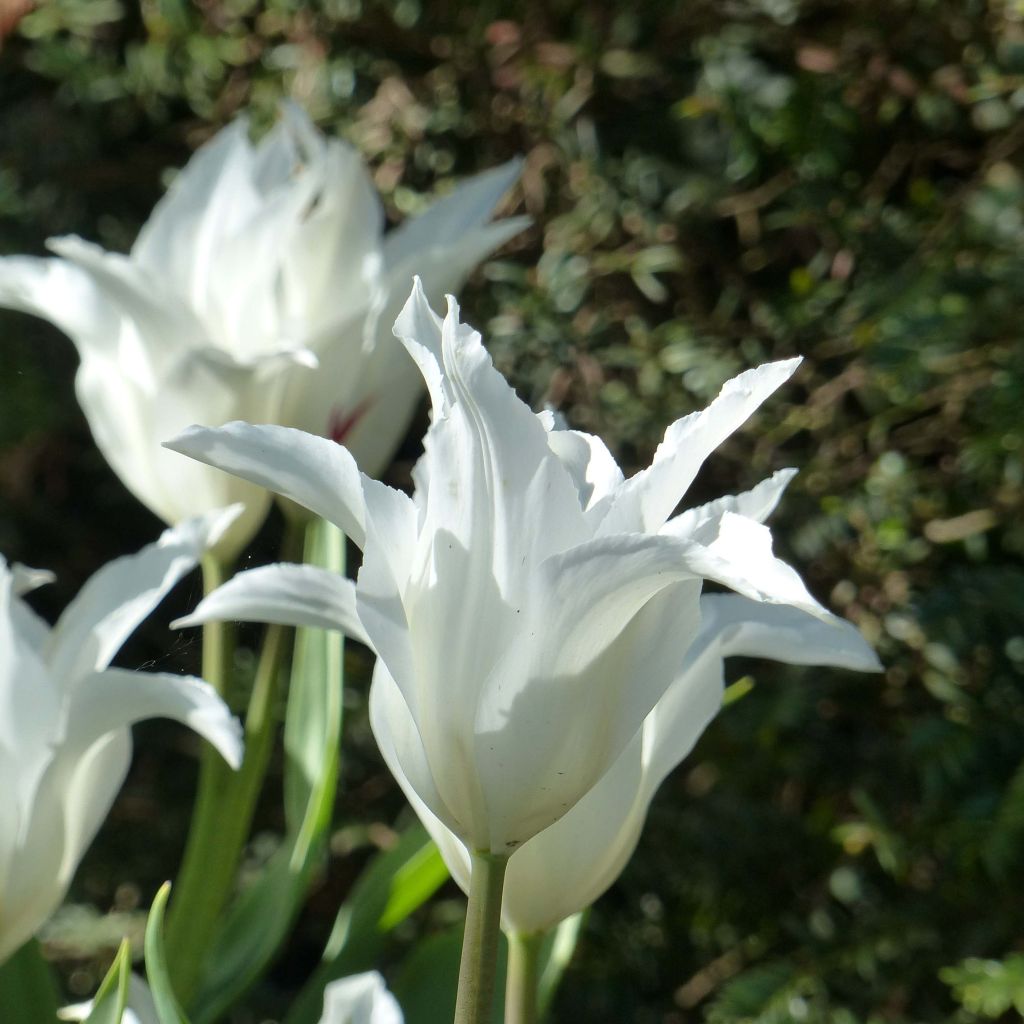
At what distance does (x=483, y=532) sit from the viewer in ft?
1.15

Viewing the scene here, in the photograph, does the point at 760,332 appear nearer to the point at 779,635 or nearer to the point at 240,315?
the point at 240,315

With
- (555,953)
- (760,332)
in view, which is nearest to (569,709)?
(555,953)

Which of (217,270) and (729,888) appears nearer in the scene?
(217,270)

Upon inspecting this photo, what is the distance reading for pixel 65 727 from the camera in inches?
18.4

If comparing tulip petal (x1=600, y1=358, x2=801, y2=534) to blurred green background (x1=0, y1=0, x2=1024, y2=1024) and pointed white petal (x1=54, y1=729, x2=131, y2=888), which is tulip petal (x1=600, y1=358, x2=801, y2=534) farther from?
blurred green background (x1=0, y1=0, x2=1024, y2=1024)

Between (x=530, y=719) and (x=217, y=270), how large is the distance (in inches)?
16.2

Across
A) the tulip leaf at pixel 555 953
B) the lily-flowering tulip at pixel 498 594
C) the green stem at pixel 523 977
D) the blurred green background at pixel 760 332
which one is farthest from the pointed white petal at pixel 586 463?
the blurred green background at pixel 760 332

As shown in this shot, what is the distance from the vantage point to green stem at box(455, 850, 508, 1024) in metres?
0.35

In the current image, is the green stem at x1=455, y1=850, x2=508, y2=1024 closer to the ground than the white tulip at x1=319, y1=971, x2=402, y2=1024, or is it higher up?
higher up

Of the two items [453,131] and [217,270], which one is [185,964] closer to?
[217,270]

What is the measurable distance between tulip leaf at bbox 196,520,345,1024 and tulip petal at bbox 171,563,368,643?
0.28 meters

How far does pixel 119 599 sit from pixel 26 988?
18 cm

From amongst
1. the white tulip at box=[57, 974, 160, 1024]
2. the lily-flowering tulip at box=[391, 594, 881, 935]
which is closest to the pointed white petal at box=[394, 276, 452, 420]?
the lily-flowering tulip at box=[391, 594, 881, 935]

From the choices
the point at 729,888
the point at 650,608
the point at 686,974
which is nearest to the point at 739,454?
the point at 729,888
